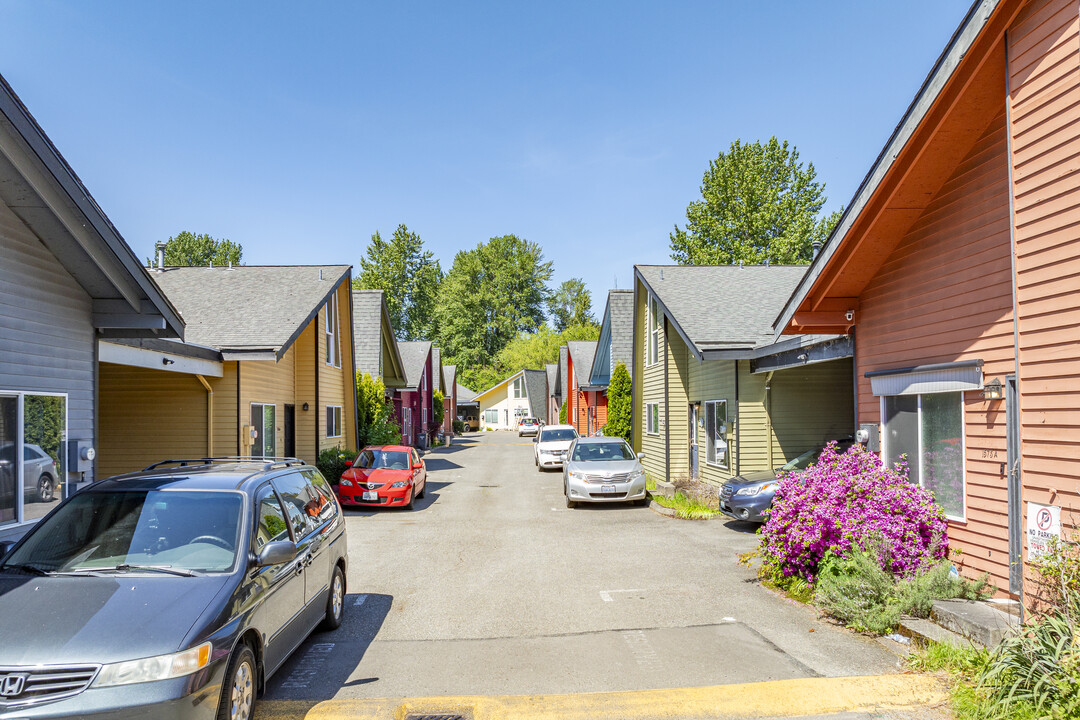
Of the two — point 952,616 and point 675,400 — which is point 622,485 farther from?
point 952,616

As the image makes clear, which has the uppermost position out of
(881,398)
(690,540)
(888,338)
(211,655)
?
(888,338)

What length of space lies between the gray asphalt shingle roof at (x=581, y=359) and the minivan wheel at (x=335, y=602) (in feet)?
95.5

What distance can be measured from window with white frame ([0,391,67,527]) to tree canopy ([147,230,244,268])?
68.7m

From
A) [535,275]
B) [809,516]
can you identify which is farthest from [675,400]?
[535,275]

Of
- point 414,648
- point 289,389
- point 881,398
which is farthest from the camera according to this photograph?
point 289,389

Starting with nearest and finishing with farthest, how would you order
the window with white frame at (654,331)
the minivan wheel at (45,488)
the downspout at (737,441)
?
the minivan wheel at (45,488) → the downspout at (737,441) → the window with white frame at (654,331)

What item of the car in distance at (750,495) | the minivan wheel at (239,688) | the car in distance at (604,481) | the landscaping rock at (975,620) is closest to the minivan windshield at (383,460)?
the car in distance at (604,481)

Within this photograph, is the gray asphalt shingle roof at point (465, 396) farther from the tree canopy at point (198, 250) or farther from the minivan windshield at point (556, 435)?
the minivan windshield at point (556, 435)

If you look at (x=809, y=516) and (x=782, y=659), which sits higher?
(x=809, y=516)

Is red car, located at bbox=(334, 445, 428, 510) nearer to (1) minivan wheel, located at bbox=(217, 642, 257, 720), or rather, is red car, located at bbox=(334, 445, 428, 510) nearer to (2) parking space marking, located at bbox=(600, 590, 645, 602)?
(2) parking space marking, located at bbox=(600, 590, 645, 602)

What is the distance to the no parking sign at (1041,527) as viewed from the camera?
5.88 m

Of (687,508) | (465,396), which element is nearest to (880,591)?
(687,508)

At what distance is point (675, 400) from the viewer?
19891 millimetres

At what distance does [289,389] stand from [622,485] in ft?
31.9
